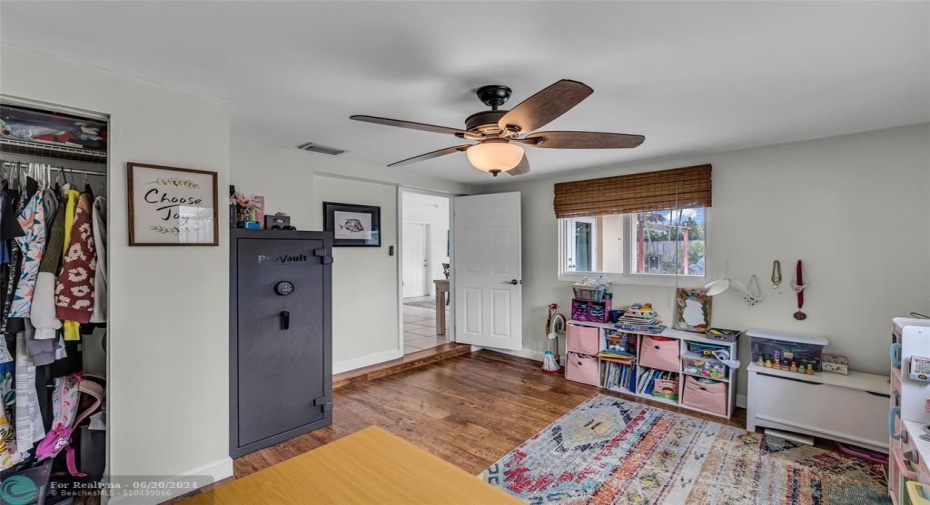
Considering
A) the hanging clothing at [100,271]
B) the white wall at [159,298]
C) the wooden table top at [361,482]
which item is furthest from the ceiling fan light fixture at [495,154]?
the hanging clothing at [100,271]

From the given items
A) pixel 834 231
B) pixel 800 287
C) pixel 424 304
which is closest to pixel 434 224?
pixel 424 304

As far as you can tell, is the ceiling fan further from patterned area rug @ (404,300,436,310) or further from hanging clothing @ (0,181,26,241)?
patterned area rug @ (404,300,436,310)

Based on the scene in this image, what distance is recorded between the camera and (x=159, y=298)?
204cm

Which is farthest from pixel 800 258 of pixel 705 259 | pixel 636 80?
pixel 636 80

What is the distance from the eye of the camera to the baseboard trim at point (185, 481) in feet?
6.47

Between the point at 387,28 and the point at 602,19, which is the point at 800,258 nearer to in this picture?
the point at 602,19

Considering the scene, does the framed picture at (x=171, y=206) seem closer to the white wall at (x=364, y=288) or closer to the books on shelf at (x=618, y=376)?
the white wall at (x=364, y=288)

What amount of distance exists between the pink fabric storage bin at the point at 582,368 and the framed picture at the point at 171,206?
126 inches

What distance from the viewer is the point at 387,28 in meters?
1.51

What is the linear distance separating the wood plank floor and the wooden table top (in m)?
1.57

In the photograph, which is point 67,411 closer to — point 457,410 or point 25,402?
point 25,402

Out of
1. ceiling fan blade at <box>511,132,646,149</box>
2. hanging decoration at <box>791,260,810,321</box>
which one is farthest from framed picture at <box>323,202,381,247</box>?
hanging decoration at <box>791,260,810,321</box>

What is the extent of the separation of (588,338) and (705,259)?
125 cm

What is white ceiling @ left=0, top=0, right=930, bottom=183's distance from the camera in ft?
4.63
